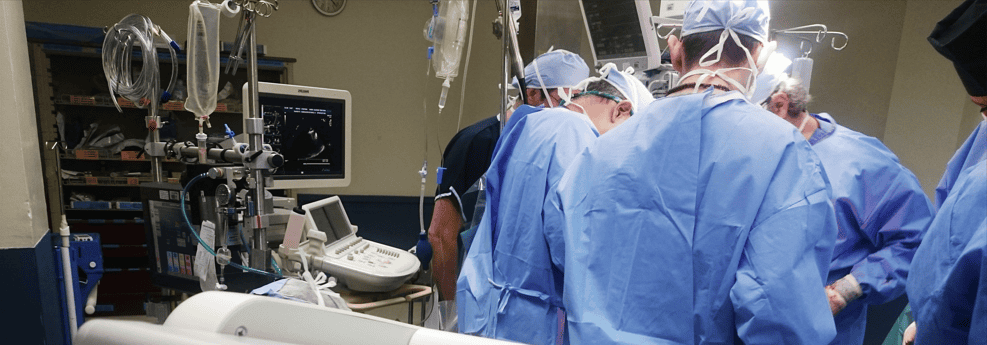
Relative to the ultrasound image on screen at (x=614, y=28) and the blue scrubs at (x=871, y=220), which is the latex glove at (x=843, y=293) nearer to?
the blue scrubs at (x=871, y=220)

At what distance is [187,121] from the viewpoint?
430 cm

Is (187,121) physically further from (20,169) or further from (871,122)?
(871,122)

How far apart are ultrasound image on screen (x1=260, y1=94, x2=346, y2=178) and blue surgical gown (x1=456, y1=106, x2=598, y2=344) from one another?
0.99 meters

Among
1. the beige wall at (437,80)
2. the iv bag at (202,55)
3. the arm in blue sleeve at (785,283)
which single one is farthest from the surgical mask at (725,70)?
Result: the beige wall at (437,80)

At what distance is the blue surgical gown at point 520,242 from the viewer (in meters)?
1.37

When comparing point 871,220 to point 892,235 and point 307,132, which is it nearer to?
point 892,235

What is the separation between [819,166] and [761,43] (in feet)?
1.22

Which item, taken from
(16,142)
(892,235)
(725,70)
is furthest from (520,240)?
(16,142)

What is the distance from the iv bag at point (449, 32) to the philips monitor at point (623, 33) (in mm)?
584

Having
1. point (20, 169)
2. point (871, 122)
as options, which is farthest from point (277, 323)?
point (871, 122)

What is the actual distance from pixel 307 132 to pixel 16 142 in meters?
1.00

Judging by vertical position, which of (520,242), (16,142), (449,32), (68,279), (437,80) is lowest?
(68,279)

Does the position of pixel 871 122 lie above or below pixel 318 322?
above

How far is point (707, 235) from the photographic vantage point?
3.10 feet
